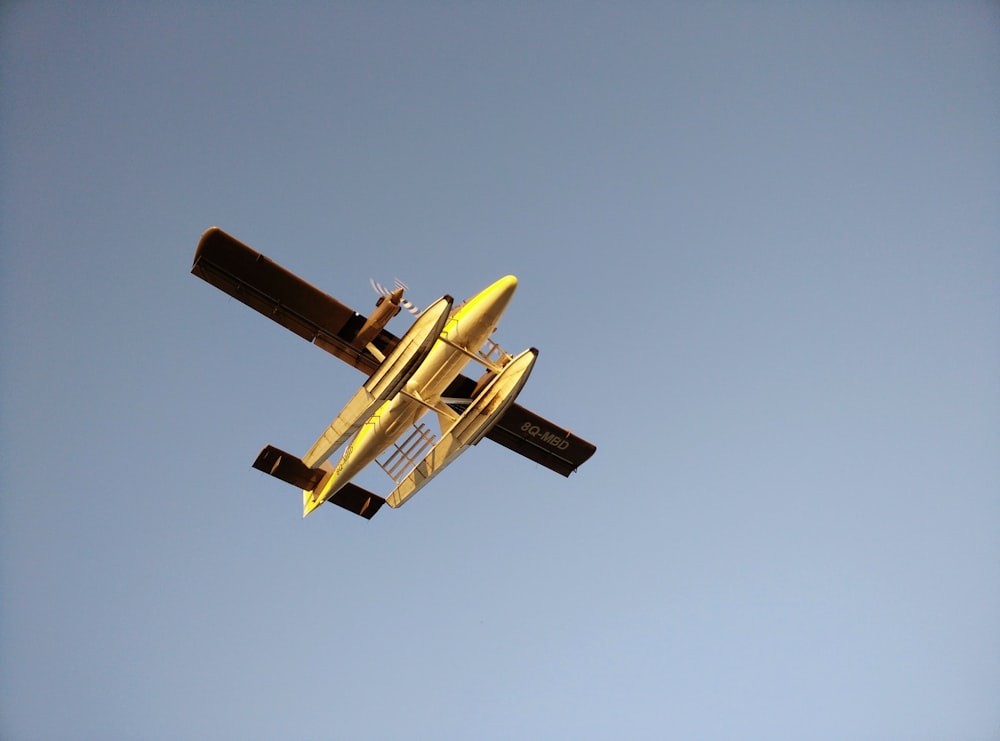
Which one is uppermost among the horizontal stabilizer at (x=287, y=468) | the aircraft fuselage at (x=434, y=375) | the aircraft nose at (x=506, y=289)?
the aircraft nose at (x=506, y=289)

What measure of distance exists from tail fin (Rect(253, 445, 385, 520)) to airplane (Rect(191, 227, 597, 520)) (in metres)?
1.05

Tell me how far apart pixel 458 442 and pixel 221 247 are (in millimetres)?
7558

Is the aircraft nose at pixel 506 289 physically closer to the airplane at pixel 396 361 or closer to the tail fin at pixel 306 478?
the airplane at pixel 396 361

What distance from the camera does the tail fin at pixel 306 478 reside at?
25625 millimetres

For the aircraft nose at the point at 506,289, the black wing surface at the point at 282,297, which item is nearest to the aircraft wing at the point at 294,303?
the black wing surface at the point at 282,297

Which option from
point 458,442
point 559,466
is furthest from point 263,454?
point 559,466

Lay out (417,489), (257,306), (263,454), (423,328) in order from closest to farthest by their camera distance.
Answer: (423,328) < (257,306) < (417,489) < (263,454)

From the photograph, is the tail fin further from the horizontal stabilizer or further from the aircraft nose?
the aircraft nose

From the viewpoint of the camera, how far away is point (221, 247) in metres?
20.9

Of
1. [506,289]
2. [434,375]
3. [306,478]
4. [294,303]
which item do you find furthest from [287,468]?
[506,289]

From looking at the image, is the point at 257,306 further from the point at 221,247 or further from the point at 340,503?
the point at 340,503

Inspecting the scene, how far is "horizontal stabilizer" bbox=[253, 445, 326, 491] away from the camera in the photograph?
25.6m

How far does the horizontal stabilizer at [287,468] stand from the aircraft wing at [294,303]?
4.32 metres

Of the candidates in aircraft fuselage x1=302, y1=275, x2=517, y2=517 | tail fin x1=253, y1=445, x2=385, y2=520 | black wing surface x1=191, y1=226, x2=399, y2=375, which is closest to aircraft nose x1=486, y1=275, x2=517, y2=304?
aircraft fuselage x1=302, y1=275, x2=517, y2=517
